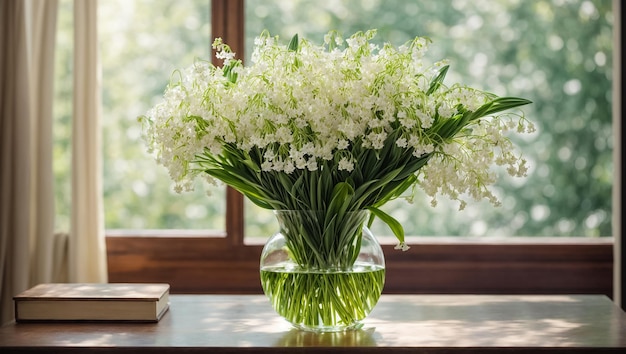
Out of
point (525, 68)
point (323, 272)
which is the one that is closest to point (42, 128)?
point (323, 272)

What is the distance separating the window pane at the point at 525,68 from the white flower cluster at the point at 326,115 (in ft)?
4.60

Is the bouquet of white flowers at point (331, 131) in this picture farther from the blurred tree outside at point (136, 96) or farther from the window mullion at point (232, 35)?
the blurred tree outside at point (136, 96)

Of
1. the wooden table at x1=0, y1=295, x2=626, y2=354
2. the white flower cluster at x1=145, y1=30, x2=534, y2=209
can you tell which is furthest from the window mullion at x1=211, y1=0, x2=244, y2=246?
the white flower cluster at x1=145, y1=30, x2=534, y2=209

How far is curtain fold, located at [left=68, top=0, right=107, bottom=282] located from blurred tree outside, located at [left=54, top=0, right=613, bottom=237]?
0.26 meters

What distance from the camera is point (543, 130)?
10.3 ft

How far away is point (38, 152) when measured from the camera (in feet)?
8.50

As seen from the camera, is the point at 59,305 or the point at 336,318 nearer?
the point at 336,318

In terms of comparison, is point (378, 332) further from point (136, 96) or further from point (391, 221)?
point (136, 96)

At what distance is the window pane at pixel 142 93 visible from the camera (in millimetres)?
3053

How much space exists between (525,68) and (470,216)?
0.62 metres

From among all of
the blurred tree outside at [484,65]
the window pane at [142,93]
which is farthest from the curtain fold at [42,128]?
the window pane at [142,93]

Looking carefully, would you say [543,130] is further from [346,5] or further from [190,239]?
[190,239]

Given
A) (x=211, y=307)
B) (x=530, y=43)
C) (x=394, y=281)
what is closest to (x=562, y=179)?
(x=530, y=43)

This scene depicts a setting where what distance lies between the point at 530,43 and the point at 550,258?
0.88m
